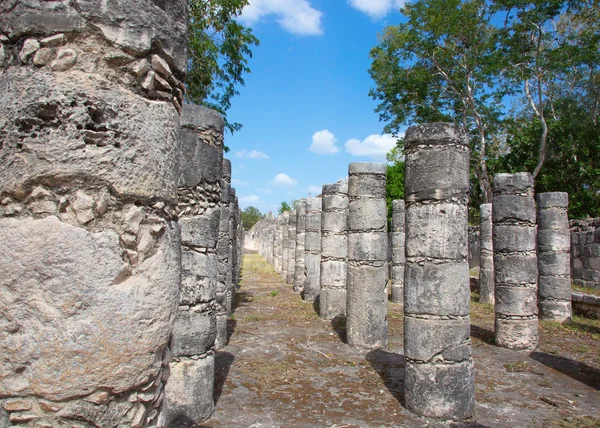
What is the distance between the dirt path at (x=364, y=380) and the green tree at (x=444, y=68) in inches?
508

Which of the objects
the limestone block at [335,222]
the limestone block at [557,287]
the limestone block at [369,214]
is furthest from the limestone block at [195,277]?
the limestone block at [557,287]

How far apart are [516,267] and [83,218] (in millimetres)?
8425

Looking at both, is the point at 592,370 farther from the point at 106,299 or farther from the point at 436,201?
the point at 106,299

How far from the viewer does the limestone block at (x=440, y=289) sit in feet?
18.0

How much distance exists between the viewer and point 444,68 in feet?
69.3

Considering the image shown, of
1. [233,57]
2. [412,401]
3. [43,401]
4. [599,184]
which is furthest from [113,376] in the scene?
[599,184]

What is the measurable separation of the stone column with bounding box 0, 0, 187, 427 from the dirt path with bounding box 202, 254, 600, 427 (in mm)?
3559

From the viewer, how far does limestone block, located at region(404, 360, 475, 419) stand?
5246 millimetres

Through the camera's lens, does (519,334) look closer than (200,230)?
No

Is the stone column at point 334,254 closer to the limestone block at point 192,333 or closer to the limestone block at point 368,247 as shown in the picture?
the limestone block at point 368,247

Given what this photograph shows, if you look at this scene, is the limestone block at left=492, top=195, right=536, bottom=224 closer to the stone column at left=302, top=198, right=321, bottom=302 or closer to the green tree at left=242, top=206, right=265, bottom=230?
the stone column at left=302, top=198, right=321, bottom=302

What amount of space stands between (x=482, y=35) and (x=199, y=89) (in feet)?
46.3

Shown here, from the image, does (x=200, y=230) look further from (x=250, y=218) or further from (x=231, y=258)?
(x=250, y=218)

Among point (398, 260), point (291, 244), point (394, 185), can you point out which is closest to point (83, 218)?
point (398, 260)
